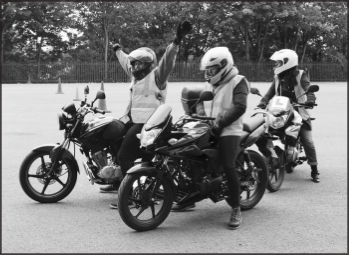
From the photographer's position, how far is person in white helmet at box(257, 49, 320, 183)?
756 centimetres

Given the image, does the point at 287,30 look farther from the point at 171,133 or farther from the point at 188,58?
the point at 171,133

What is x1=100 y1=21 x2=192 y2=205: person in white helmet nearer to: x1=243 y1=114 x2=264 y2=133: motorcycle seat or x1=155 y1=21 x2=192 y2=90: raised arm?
x1=155 y1=21 x2=192 y2=90: raised arm

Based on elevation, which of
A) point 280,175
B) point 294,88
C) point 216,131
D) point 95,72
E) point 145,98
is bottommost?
point 280,175

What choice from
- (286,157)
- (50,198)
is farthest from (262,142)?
(50,198)

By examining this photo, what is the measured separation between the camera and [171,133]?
5238 mm

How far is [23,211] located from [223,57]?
259 cm

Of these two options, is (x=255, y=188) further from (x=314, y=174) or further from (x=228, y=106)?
(x=314, y=174)

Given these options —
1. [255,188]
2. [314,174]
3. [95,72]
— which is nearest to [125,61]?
[255,188]

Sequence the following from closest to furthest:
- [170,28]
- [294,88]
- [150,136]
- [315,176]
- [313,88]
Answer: [150,136] < [313,88] < [315,176] < [294,88] < [170,28]

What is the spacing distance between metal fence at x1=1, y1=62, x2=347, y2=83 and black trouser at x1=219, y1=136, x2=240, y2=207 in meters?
33.4

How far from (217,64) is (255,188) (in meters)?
1.54

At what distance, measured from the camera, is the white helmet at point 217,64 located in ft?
17.8

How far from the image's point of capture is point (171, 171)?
541cm

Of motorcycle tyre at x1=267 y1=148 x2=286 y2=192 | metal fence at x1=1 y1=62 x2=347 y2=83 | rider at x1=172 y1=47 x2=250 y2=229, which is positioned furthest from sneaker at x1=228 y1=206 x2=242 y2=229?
metal fence at x1=1 y1=62 x2=347 y2=83
